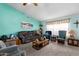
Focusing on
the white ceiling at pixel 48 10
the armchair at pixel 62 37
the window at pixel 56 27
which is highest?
the white ceiling at pixel 48 10

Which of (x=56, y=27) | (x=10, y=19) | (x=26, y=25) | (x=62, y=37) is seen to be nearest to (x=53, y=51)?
(x=62, y=37)

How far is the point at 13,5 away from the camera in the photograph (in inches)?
87.5

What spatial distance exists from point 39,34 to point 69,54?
870 mm

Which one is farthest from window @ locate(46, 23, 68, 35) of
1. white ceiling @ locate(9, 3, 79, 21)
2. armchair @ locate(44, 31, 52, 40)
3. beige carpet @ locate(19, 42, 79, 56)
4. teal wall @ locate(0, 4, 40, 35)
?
teal wall @ locate(0, 4, 40, 35)

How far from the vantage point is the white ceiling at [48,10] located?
221 cm

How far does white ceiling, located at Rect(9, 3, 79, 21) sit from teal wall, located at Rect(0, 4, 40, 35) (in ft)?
0.41

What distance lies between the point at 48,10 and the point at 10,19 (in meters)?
0.95

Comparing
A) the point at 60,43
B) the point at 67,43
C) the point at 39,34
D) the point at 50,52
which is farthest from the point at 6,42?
the point at 67,43

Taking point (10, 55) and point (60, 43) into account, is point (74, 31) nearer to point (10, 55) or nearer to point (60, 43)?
point (60, 43)

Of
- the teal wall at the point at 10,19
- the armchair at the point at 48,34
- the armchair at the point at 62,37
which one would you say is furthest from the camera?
the armchair at the point at 48,34

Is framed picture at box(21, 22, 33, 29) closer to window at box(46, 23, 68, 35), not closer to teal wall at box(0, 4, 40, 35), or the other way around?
teal wall at box(0, 4, 40, 35)

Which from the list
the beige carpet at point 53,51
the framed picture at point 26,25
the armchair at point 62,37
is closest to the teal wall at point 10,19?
the framed picture at point 26,25

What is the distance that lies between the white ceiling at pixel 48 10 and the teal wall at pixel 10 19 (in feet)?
0.41

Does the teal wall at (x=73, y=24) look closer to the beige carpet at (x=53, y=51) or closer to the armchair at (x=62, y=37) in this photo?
the armchair at (x=62, y=37)
